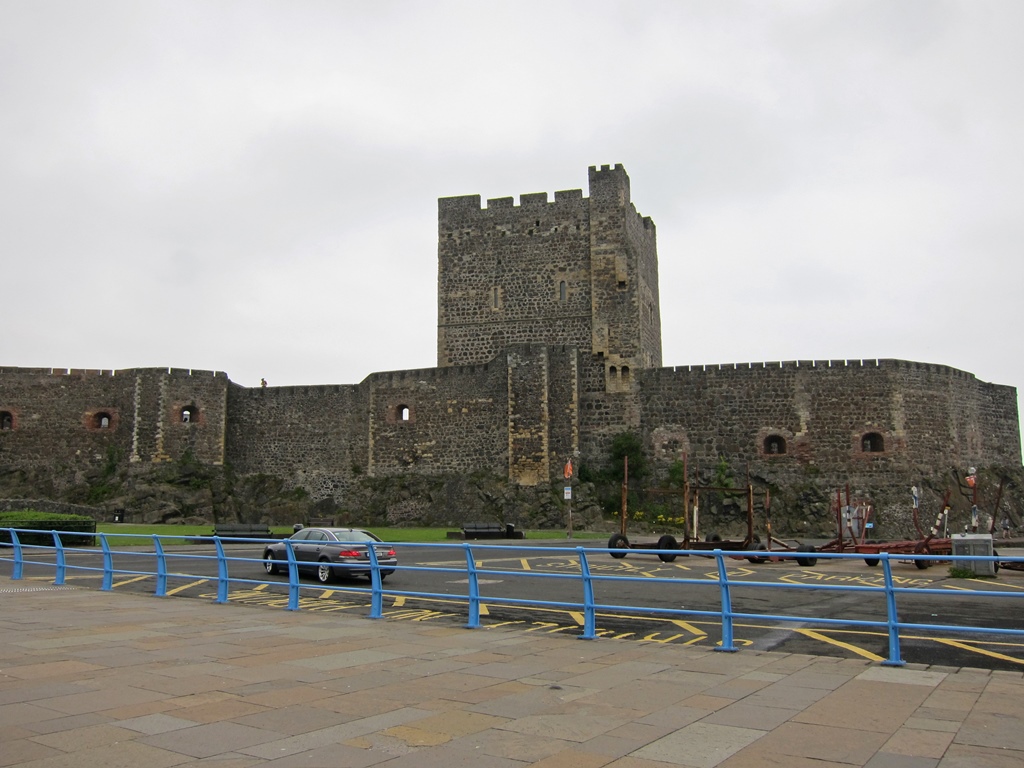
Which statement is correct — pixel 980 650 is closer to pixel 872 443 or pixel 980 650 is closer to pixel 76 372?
pixel 872 443

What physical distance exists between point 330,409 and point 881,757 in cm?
3594

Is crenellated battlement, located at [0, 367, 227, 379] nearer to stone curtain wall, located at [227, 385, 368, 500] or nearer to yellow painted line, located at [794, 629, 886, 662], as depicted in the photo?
stone curtain wall, located at [227, 385, 368, 500]

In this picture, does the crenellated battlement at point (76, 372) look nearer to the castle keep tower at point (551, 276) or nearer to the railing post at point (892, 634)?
the castle keep tower at point (551, 276)

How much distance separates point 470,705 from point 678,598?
867 centimetres

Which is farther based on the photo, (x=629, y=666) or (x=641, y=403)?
(x=641, y=403)

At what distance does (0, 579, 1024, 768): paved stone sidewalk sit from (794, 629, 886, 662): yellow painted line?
0.87 metres

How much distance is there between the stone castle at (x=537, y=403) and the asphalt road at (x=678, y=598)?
11.9 m

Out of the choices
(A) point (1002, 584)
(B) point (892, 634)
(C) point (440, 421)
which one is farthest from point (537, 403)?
(B) point (892, 634)

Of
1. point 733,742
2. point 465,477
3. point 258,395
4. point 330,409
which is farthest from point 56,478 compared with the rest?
point 733,742

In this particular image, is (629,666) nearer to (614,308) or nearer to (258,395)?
(614,308)

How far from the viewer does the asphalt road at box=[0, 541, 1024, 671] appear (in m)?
10.0

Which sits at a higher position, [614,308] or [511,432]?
[614,308]

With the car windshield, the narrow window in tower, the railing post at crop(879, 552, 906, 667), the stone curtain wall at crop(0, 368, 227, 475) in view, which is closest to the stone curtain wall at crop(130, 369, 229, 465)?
the stone curtain wall at crop(0, 368, 227, 475)

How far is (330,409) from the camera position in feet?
130
